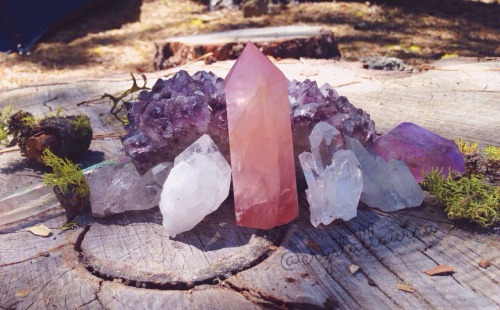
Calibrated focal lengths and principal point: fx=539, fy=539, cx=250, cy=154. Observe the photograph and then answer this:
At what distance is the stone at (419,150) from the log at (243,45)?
4.83 ft

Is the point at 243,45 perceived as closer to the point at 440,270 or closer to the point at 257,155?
the point at 257,155

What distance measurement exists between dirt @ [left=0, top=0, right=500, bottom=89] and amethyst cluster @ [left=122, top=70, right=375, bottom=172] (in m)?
2.89

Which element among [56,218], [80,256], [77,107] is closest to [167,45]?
[77,107]

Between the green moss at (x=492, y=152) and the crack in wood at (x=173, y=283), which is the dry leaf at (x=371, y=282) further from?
the green moss at (x=492, y=152)

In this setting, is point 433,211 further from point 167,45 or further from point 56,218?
point 167,45

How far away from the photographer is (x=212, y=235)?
1400mm

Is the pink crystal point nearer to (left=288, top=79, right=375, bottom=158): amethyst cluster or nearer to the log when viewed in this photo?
(left=288, top=79, right=375, bottom=158): amethyst cluster

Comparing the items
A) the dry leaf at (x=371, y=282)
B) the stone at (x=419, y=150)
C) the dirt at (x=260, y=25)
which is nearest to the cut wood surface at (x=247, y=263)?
the dry leaf at (x=371, y=282)

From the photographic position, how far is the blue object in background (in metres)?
4.79

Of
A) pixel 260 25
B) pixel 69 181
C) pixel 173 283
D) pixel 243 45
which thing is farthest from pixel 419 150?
pixel 260 25

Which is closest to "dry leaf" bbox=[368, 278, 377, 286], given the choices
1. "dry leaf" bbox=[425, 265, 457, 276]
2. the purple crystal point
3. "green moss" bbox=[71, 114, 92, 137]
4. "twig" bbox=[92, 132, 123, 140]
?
"dry leaf" bbox=[425, 265, 457, 276]

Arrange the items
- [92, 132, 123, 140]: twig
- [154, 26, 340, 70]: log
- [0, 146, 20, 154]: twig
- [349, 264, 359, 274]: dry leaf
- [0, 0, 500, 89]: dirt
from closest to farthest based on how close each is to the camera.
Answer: [349, 264, 359, 274]: dry leaf < [0, 146, 20, 154]: twig < [92, 132, 123, 140]: twig < [154, 26, 340, 70]: log < [0, 0, 500, 89]: dirt

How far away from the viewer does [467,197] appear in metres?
1.39

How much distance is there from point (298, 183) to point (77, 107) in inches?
48.7
